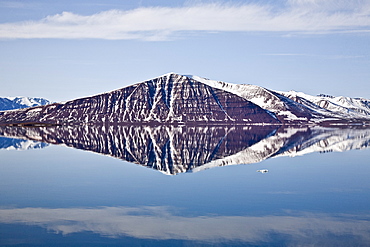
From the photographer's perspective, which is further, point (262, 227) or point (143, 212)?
point (143, 212)

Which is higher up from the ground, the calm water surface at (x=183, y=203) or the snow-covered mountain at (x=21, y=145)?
the snow-covered mountain at (x=21, y=145)

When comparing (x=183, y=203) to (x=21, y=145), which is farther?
(x=21, y=145)

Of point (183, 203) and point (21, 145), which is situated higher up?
point (21, 145)

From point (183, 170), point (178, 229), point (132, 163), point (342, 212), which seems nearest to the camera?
point (178, 229)

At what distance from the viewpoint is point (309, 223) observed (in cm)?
2955

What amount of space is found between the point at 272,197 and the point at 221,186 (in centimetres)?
672

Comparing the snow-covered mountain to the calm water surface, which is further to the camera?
the snow-covered mountain

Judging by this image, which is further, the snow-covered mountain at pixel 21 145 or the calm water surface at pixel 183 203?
the snow-covered mountain at pixel 21 145


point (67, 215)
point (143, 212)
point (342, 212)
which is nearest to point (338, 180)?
point (342, 212)

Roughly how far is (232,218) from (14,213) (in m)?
14.7

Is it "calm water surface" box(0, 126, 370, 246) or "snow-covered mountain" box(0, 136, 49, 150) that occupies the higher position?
"snow-covered mountain" box(0, 136, 49, 150)

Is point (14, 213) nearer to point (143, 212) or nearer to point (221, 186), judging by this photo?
point (143, 212)

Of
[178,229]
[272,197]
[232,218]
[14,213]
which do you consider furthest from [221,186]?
[14,213]

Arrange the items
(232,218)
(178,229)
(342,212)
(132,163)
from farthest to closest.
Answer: (132,163), (342,212), (232,218), (178,229)
